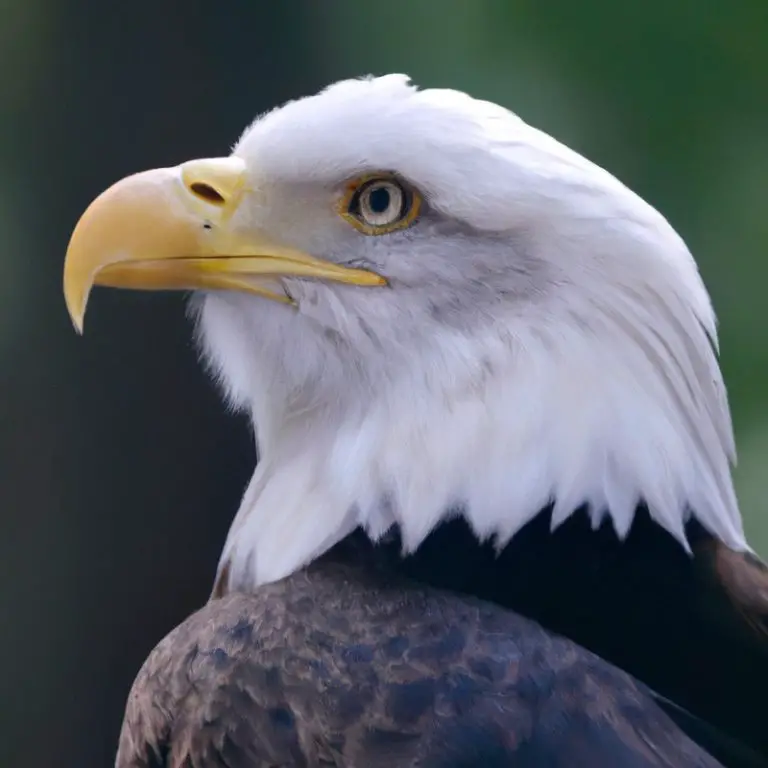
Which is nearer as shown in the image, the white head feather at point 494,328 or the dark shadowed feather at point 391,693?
the dark shadowed feather at point 391,693

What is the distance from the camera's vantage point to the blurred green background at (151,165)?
1486 millimetres

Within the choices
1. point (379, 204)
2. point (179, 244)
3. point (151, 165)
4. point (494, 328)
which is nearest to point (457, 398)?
point (494, 328)

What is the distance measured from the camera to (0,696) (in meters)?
1.55

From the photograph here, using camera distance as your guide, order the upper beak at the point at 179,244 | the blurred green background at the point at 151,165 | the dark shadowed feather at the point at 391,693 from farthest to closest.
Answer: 1. the blurred green background at the point at 151,165
2. the upper beak at the point at 179,244
3. the dark shadowed feather at the point at 391,693

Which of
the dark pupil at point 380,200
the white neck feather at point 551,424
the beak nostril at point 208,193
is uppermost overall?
the dark pupil at point 380,200

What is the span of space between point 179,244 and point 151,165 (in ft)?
1.42

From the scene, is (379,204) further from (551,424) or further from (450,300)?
(551,424)

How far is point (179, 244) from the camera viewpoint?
109 cm

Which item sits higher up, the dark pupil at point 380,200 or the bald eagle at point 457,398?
the dark pupil at point 380,200

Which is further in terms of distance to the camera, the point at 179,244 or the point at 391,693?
the point at 179,244

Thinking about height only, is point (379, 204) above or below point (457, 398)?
above

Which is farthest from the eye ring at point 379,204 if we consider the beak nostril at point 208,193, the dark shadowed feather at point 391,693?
the dark shadowed feather at point 391,693

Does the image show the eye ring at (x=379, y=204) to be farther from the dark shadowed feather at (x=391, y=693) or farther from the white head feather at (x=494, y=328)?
the dark shadowed feather at (x=391, y=693)

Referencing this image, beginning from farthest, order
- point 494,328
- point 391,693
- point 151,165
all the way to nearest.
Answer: point 151,165 → point 494,328 → point 391,693
